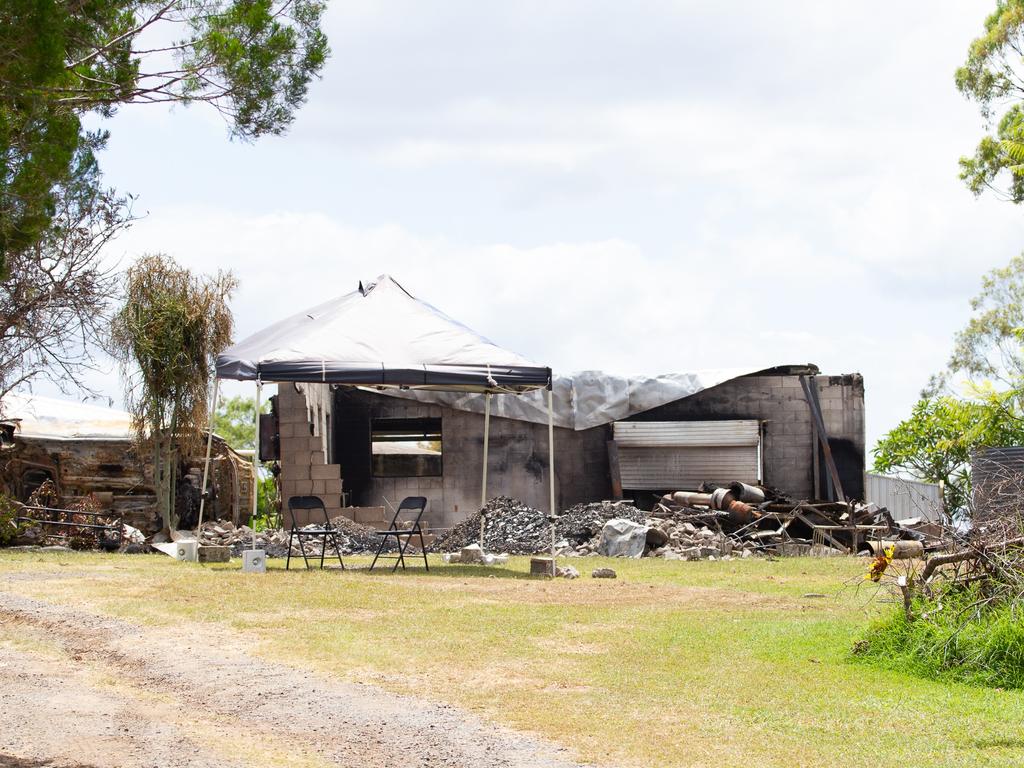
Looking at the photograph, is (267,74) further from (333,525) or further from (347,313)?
(333,525)

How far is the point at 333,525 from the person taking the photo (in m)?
18.1

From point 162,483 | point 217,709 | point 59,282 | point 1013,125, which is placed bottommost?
point 217,709

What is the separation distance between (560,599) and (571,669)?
3.60m

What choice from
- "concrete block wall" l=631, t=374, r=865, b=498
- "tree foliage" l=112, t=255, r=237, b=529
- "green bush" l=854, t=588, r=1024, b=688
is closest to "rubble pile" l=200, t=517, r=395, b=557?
"tree foliage" l=112, t=255, r=237, b=529

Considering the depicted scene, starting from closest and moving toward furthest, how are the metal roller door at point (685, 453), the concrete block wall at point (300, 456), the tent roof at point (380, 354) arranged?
1. the tent roof at point (380, 354)
2. the concrete block wall at point (300, 456)
3. the metal roller door at point (685, 453)

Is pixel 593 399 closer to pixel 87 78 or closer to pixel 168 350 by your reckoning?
pixel 168 350

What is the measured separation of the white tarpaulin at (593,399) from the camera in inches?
829

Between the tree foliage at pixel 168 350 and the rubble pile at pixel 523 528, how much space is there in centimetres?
434

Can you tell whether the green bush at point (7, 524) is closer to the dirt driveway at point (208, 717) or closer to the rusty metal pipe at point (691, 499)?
the dirt driveway at point (208, 717)

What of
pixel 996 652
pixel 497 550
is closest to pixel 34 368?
pixel 497 550

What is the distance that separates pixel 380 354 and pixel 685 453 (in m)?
8.11

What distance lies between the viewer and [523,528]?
18188mm

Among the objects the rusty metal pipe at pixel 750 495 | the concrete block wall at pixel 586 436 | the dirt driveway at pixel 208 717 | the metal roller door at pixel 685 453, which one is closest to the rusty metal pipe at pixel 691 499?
the rusty metal pipe at pixel 750 495

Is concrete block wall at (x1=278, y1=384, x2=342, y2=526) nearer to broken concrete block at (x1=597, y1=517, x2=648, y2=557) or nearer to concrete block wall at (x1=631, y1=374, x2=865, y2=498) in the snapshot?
broken concrete block at (x1=597, y1=517, x2=648, y2=557)
